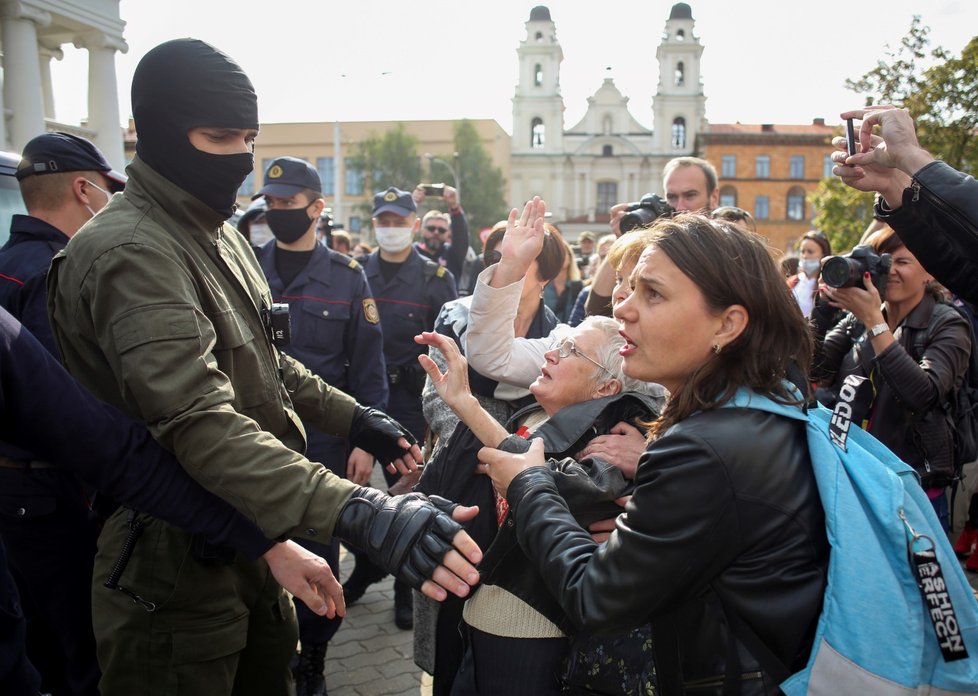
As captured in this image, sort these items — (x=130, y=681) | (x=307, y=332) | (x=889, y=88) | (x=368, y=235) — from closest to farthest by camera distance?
(x=130, y=681) < (x=307, y=332) < (x=889, y=88) < (x=368, y=235)

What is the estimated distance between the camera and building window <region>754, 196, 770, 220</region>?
62.8 metres

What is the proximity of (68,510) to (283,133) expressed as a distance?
66.9 meters

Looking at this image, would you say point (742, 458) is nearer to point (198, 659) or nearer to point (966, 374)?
point (198, 659)

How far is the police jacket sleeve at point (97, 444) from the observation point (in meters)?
1.73

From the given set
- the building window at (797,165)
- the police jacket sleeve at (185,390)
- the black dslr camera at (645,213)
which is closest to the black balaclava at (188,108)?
the police jacket sleeve at (185,390)

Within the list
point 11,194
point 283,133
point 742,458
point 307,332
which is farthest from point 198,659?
point 283,133

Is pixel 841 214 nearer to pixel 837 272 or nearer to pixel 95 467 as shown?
pixel 837 272

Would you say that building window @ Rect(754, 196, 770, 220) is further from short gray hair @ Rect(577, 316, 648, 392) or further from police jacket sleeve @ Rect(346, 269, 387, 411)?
short gray hair @ Rect(577, 316, 648, 392)

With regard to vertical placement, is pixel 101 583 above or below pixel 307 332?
below

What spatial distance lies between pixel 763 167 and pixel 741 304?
218ft

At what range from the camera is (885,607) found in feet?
5.04

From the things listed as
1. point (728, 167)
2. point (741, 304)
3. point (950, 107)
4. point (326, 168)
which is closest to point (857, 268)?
point (741, 304)

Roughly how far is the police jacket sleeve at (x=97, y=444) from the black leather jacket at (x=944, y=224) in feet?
6.42

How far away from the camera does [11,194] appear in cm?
430
